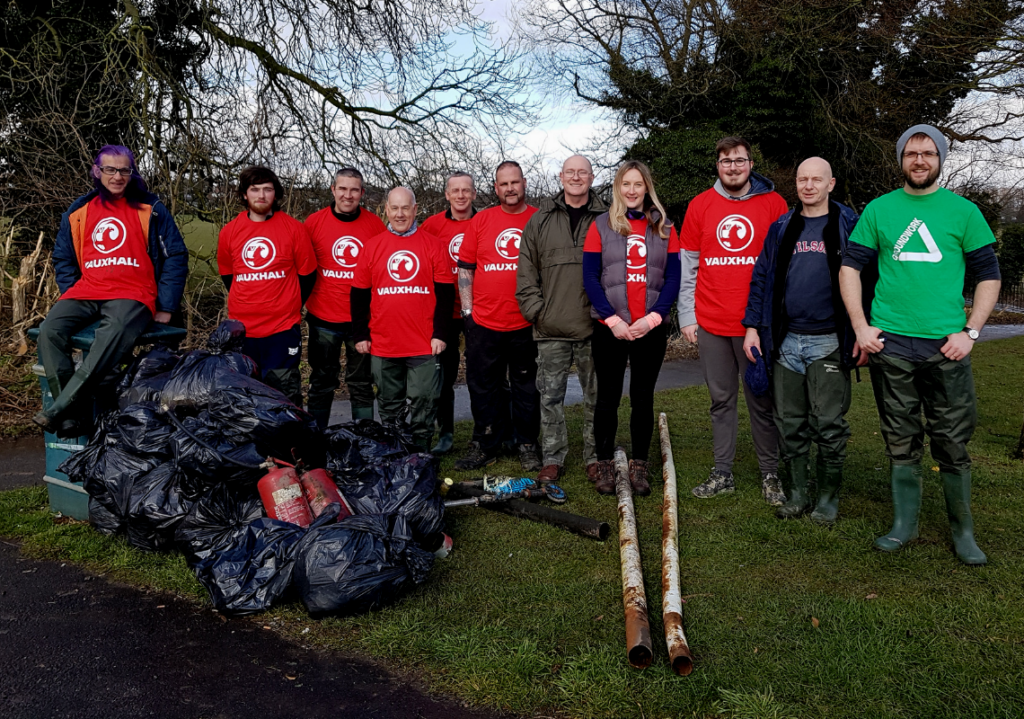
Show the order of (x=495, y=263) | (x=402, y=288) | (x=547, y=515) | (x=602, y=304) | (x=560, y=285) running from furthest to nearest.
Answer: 1. (x=495, y=263)
2. (x=402, y=288)
3. (x=560, y=285)
4. (x=602, y=304)
5. (x=547, y=515)

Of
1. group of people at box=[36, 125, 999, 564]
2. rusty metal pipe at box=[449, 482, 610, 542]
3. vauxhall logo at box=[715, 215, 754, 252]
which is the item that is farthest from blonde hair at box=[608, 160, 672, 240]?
rusty metal pipe at box=[449, 482, 610, 542]

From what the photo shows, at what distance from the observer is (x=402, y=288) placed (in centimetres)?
540

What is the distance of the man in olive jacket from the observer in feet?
16.8

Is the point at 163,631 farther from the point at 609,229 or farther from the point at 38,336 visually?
the point at 609,229

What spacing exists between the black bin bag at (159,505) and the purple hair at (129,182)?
76.6 inches

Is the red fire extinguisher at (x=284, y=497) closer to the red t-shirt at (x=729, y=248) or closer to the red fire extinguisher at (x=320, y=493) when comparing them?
the red fire extinguisher at (x=320, y=493)

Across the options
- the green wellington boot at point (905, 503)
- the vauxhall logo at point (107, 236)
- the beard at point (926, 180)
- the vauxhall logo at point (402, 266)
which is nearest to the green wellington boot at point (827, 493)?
the green wellington boot at point (905, 503)

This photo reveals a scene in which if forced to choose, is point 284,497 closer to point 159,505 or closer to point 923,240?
point 159,505

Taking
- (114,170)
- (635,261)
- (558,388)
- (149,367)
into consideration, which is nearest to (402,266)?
(558,388)

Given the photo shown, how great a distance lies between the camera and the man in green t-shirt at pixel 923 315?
377 cm

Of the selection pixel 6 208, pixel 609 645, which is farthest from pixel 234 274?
pixel 6 208

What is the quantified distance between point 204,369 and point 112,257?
→ 115cm

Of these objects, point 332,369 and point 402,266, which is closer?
point 402,266

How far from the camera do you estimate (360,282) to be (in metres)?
5.54
